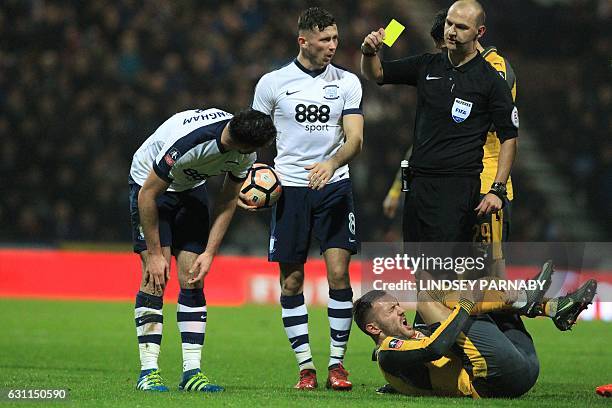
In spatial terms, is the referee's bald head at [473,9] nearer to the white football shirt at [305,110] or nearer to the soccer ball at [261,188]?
the white football shirt at [305,110]

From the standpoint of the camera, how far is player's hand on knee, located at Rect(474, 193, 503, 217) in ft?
22.3

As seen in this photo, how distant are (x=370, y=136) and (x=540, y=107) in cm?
277

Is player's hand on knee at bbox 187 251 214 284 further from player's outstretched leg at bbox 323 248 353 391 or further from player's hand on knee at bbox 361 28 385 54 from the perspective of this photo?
player's hand on knee at bbox 361 28 385 54

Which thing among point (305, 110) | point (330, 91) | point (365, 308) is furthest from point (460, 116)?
point (365, 308)

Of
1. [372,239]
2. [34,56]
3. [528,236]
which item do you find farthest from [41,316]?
[528,236]

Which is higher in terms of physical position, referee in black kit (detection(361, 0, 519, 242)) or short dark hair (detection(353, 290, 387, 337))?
referee in black kit (detection(361, 0, 519, 242))

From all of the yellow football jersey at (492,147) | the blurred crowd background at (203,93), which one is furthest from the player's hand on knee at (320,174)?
the blurred crowd background at (203,93)

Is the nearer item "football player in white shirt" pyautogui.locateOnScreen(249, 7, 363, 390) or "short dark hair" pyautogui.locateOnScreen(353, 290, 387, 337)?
"short dark hair" pyautogui.locateOnScreen(353, 290, 387, 337)

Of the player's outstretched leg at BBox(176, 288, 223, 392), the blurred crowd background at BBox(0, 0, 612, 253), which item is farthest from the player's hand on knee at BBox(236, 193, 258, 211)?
the blurred crowd background at BBox(0, 0, 612, 253)

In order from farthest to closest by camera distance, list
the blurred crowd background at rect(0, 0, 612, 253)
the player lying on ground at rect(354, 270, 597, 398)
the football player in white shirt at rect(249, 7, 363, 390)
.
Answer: the blurred crowd background at rect(0, 0, 612, 253), the football player in white shirt at rect(249, 7, 363, 390), the player lying on ground at rect(354, 270, 597, 398)

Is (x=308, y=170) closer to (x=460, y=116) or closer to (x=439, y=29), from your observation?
(x=460, y=116)

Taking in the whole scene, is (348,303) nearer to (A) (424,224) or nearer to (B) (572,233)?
(A) (424,224)

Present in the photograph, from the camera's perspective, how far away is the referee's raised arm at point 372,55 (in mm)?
7184

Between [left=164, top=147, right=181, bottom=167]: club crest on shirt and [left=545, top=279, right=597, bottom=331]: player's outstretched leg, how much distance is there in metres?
2.38
